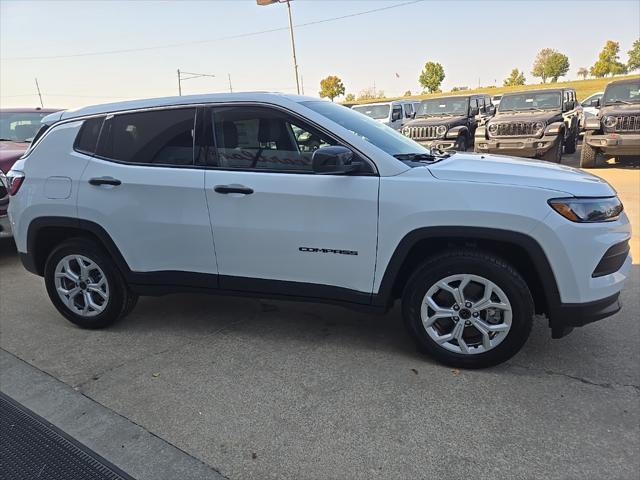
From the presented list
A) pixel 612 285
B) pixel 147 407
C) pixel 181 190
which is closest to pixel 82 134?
pixel 181 190

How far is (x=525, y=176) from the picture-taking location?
2.93 m

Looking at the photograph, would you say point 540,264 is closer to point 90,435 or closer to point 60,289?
point 90,435

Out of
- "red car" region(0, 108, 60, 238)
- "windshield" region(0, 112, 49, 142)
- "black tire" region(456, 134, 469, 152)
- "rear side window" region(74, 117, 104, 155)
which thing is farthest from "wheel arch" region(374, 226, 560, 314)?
"black tire" region(456, 134, 469, 152)

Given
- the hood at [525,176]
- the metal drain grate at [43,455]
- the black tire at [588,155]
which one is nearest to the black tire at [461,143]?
the black tire at [588,155]

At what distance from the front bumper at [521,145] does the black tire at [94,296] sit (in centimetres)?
1029

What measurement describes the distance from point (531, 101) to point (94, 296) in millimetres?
12593

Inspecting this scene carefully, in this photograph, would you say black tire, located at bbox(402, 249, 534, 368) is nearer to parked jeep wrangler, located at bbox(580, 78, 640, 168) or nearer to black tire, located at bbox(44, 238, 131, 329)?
black tire, located at bbox(44, 238, 131, 329)

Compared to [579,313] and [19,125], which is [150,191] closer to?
[579,313]

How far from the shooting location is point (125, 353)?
11.7ft

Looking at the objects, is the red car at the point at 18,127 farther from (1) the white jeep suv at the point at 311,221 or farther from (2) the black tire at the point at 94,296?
(1) the white jeep suv at the point at 311,221

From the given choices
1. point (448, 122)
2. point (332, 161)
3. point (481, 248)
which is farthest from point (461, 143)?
point (332, 161)

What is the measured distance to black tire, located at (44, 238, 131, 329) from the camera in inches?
149

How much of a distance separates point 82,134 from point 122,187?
2.01ft

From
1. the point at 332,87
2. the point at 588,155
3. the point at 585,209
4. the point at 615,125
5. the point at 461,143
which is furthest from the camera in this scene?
the point at 332,87
